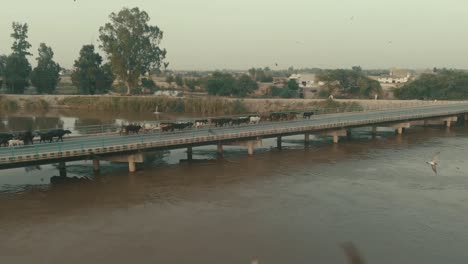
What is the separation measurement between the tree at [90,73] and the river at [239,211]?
62341 mm

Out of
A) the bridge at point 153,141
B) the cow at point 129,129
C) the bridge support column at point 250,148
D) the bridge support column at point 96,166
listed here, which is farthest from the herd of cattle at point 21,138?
A: the bridge support column at point 250,148

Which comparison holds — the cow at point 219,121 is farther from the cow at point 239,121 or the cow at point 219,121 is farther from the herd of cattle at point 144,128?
the cow at point 239,121

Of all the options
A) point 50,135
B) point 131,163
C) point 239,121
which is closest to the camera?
point 131,163

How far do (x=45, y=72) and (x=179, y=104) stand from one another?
36.4 m

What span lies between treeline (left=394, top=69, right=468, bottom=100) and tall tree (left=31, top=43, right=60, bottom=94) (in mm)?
76460

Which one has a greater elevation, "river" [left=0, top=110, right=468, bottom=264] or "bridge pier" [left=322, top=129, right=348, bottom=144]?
"bridge pier" [left=322, top=129, right=348, bottom=144]

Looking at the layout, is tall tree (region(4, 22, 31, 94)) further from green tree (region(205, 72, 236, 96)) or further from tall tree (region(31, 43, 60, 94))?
green tree (region(205, 72, 236, 96))

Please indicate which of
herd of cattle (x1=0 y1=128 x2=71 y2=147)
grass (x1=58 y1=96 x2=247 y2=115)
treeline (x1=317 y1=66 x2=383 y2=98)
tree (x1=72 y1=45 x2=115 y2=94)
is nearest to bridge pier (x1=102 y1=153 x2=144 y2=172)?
herd of cattle (x1=0 y1=128 x2=71 y2=147)

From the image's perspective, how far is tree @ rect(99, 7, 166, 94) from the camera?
8375 cm

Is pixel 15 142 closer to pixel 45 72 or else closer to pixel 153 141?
pixel 153 141

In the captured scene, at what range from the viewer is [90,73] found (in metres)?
94.2

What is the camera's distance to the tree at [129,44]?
83750 millimetres

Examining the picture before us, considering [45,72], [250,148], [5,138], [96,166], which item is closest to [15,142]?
[5,138]

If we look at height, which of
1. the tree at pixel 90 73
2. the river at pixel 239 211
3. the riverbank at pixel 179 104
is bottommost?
the river at pixel 239 211
